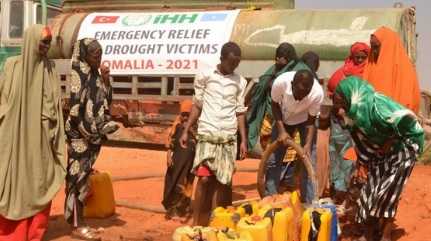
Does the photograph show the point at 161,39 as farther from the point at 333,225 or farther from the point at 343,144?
the point at 333,225

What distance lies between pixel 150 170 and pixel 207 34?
7.26ft

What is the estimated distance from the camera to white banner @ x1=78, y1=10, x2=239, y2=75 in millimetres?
9891

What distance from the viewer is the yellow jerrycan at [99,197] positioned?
20.3ft

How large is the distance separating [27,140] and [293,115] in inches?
→ 87.3

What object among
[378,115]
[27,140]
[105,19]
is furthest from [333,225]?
[105,19]

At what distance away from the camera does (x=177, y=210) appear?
6.46 metres

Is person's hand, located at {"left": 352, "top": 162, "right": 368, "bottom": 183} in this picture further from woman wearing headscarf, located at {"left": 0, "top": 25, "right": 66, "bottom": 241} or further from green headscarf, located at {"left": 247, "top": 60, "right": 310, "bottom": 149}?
woman wearing headscarf, located at {"left": 0, "top": 25, "right": 66, "bottom": 241}

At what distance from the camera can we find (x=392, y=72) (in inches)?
223

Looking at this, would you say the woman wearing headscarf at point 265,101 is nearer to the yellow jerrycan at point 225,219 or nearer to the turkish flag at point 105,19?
the yellow jerrycan at point 225,219

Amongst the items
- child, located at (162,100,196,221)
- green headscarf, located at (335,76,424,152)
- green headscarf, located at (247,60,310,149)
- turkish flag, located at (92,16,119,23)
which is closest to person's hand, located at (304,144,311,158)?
green headscarf, located at (335,76,424,152)

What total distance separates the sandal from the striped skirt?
2183mm

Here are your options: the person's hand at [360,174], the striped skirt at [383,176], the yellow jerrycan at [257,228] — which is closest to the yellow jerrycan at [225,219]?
the yellow jerrycan at [257,228]

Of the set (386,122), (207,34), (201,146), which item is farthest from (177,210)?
(207,34)

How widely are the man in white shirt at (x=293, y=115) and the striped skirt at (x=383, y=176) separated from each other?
1.69 ft
